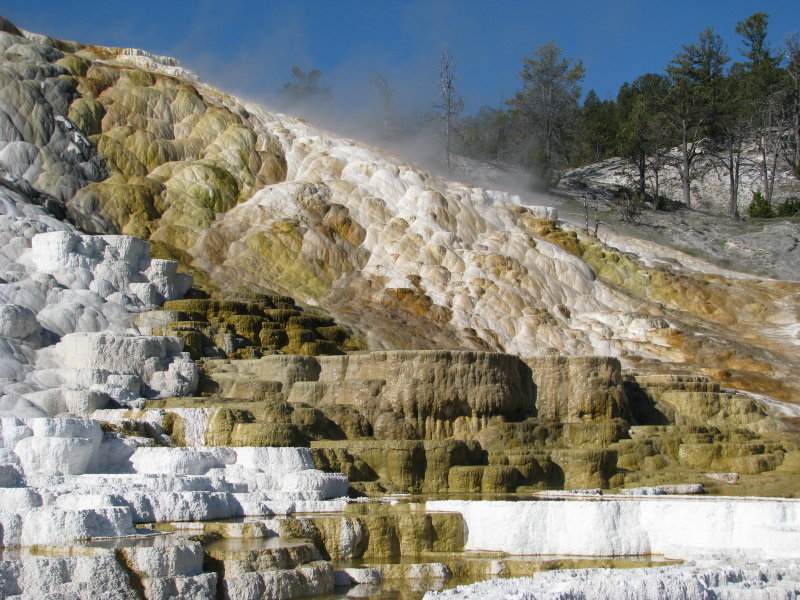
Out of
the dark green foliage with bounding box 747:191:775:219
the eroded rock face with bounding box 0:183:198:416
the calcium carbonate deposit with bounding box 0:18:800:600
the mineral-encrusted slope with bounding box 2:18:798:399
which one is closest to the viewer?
the calcium carbonate deposit with bounding box 0:18:800:600

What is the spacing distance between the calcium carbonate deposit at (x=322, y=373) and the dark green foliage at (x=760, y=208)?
1138 cm

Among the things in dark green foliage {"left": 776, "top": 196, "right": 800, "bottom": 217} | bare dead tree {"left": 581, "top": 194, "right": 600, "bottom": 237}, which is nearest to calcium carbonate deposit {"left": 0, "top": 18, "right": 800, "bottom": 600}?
bare dead tree {"left": 581, "top": 194, "right": 600, "bottom": 237}

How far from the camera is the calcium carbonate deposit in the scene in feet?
35.4

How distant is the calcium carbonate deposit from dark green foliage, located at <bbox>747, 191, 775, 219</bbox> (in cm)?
1138

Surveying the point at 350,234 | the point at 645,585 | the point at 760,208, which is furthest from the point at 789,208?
the point at 645,585

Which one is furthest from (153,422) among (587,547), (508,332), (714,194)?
(714,194)

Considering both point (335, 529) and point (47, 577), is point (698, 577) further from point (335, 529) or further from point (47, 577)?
point (47, 577)

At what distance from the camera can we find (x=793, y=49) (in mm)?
54688

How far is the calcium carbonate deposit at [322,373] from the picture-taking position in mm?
10805

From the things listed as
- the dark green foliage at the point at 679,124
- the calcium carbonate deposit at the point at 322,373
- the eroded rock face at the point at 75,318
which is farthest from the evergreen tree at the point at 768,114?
the eroded rock face at the point at 75,318

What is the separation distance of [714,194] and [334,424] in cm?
3963

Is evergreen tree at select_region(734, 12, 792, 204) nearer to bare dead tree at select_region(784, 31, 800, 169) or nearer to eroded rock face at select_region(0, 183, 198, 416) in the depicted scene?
bare dead tree at select_region(784, 31, 800, 169)

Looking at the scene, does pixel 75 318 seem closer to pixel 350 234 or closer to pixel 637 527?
pixel 637 527

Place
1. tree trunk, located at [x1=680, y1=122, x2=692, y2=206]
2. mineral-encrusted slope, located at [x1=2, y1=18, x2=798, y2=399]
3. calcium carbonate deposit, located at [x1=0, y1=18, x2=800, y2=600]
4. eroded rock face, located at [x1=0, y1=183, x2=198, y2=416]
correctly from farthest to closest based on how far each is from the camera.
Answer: tree trunk, located at [x1=680, y1=122, x2=692, y2=206] < mineral-encrusted slope, located at [x1=2, y1=18, x2=798, y2=399] < eroded rock face, located at [x1=0, y1=183, x2=198, y2=416] < calcium carbonate deposit, located at [x1=0, y1=18, x2=800, y2=600]
